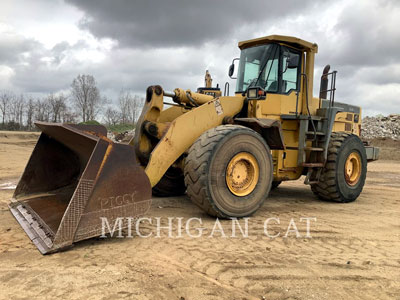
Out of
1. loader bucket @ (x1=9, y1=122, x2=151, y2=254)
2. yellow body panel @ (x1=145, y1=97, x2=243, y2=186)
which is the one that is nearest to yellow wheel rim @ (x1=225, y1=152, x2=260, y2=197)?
yellow body panel @ (x1=145, y1=97, x2=243, y2=186)

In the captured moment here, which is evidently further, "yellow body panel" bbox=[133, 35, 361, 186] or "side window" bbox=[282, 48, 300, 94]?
"side window" bbox=[282, 48, 300, 94]

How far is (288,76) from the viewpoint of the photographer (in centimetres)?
613

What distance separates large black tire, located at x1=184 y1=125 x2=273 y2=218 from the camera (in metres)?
4.46

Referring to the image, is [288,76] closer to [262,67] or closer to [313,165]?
[262,67]

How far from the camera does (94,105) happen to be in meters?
47.2

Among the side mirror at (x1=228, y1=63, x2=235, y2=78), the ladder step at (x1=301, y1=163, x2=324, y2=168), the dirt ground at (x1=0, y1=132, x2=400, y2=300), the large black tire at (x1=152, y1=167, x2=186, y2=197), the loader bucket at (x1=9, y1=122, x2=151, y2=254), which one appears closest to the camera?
the dirt ground at (x1=0, y1=132, x2=400, y2=300)

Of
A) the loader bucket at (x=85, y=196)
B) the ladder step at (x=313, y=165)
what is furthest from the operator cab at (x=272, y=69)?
the loader bucket at (x=85, y=196)

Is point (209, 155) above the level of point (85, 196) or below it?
above

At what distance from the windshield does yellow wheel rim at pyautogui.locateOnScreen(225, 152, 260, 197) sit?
1696mm

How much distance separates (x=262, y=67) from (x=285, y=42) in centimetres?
60

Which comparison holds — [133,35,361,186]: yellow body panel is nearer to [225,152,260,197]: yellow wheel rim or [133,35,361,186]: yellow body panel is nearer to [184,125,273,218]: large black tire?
[184,125,273,218]: large black tire

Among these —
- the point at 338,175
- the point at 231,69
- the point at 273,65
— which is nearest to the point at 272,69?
the point at 273,65

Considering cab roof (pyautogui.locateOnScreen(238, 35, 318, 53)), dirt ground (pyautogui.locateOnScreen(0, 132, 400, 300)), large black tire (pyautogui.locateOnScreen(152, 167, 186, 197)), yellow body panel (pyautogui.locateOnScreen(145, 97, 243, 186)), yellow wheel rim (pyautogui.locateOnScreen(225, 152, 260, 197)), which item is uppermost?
cab roof (pyautogui.locateOnScreen(238, 35, 318, 53))

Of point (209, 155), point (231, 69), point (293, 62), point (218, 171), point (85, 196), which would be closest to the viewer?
point (85, 196)
